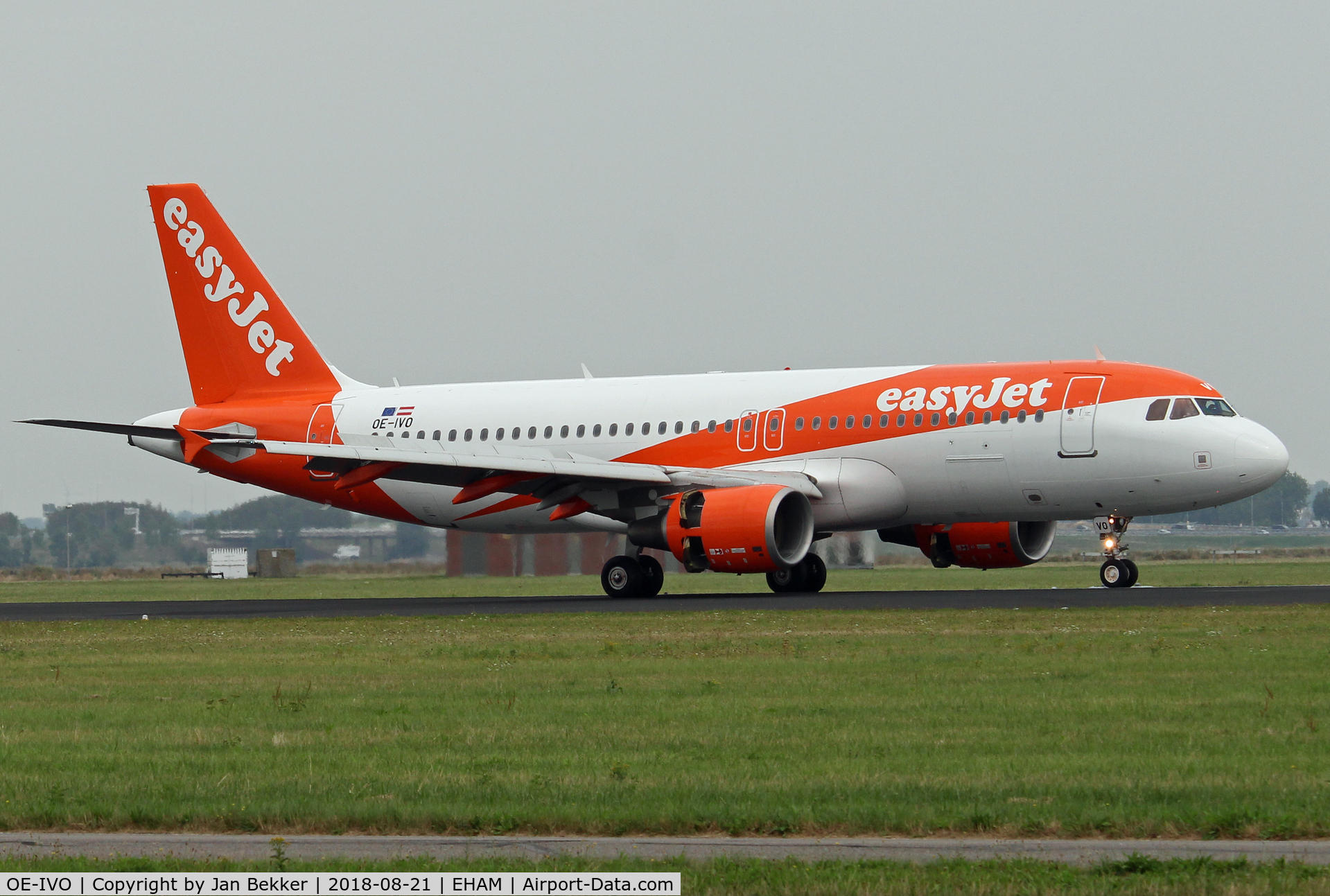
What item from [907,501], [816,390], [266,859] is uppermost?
[816,390]

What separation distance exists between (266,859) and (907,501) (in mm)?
24071

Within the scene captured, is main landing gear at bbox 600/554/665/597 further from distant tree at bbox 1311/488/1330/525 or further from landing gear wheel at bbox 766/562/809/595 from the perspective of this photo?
distant tree at bbox 1311/488/1330/525

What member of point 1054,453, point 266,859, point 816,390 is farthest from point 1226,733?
point 816,390

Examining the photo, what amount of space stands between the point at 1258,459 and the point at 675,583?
18.1 meters

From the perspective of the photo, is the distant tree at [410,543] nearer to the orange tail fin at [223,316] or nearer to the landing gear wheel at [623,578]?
the orange tail fin at [223,316]

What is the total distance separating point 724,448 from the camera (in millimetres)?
32750

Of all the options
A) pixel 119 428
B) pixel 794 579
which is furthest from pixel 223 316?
pixel 794 579

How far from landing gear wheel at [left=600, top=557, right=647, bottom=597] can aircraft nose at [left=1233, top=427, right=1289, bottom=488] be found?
1134 centimetres

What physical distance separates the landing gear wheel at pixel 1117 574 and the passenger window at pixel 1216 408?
3.37 m

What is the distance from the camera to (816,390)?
32.4 m

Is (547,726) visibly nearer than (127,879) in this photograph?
No

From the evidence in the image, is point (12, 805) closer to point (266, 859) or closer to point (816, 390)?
point (266, 859)

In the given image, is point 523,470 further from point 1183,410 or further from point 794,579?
point 1183,410

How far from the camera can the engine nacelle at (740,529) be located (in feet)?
96.6
